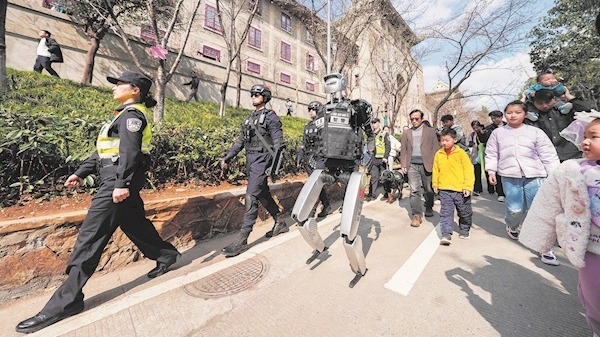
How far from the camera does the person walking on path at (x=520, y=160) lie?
3232mm

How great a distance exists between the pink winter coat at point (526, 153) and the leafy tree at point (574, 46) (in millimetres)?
20121

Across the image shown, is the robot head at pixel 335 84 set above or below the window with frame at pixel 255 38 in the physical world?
below

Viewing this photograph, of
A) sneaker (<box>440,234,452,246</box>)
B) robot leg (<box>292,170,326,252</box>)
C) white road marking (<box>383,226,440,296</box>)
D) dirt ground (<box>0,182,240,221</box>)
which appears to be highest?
robot leg (<box>292,170,326,252</box>)

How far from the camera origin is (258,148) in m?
3.52

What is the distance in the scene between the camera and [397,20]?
36.6 ft

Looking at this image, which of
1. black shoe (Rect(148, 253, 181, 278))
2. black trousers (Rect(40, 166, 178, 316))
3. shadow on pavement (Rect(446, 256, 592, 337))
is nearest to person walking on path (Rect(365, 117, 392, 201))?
shadow on pavement (Rect(446, 256, 592, 337))

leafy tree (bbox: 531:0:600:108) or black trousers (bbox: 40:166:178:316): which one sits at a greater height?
leafy tree (bbox: 531:0:600:108)

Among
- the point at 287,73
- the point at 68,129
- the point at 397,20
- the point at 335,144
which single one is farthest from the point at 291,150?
the point at 287,73

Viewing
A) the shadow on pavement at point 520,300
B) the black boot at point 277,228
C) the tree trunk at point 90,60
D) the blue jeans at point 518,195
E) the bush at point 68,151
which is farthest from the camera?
the tree trunk at point 90,60

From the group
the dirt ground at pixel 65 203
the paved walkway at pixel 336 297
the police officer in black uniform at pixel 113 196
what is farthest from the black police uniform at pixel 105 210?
the dirt ground at pixel 65 203

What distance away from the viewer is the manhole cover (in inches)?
→ 95.0

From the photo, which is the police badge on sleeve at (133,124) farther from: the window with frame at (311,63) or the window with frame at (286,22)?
the window with frame at (311,63)

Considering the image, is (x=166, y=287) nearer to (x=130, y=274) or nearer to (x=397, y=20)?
(x=130, y=274)

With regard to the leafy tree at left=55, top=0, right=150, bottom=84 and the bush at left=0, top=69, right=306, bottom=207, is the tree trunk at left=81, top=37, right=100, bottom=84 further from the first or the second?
the bush at left=0, top=69, right=306, bottom=207
